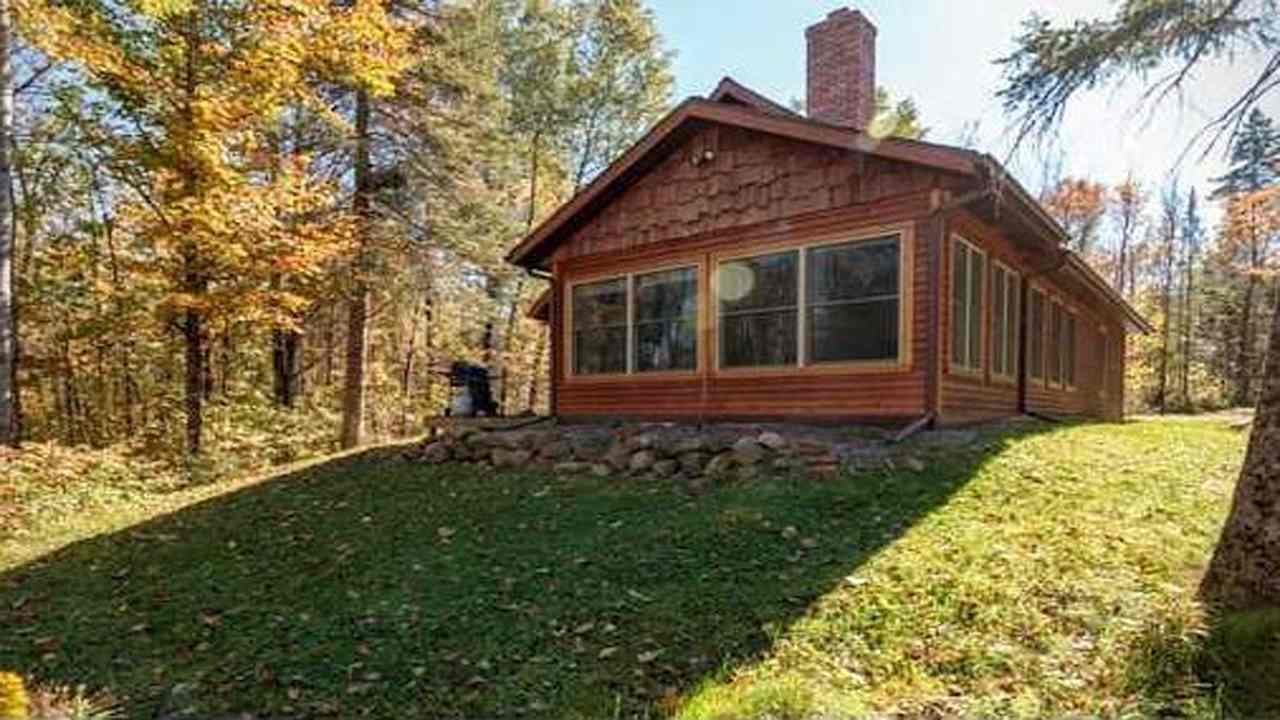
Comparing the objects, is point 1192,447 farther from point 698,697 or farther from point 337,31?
point 337,31

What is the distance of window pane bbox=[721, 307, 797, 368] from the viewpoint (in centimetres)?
966

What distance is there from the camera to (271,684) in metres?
4.64

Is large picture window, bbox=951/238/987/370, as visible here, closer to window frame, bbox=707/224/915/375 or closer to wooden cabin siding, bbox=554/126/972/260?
window frame, bbox=707/224/915/375

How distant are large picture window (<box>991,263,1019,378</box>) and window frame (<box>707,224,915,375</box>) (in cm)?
237

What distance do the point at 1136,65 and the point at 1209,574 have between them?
3.27 metres

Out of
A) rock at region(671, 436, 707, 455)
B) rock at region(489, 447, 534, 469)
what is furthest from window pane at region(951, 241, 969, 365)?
rock at region(489, 447, 534, 469)

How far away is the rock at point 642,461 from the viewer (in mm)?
8750

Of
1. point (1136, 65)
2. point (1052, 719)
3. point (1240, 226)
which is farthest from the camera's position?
point (1240, 226)

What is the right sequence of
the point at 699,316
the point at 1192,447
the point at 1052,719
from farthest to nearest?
the point at 699,316 → the point at 1192,447 → the point at 1052,719

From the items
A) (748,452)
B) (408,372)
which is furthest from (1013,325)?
(408,372)

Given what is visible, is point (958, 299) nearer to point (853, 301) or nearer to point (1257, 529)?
point (853, 301)

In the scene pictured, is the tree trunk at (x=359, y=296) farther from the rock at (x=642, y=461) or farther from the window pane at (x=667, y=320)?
the rock at (x=642, y=461)

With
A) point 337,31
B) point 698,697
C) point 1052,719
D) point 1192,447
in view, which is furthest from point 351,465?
point 1192,447

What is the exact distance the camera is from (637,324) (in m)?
11.2
